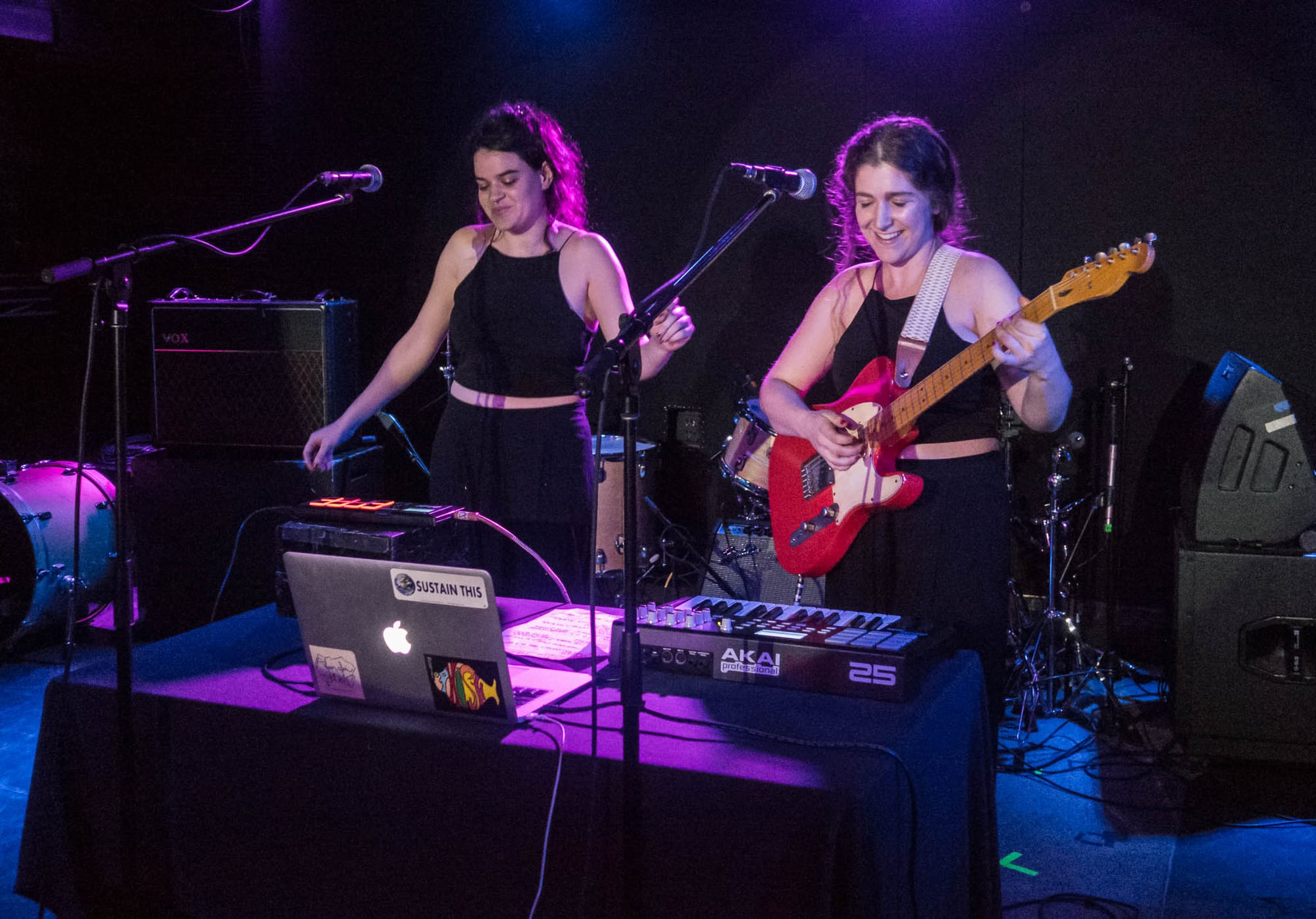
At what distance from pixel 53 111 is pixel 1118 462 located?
5421 millimetres

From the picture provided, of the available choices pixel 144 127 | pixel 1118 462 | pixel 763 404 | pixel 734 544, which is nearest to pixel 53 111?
pixel 144 127

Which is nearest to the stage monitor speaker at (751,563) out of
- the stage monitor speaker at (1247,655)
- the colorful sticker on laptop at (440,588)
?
the stage monitor speaker at (1247,655)

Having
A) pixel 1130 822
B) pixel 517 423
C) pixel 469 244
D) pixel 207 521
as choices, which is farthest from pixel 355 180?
pixel 1130 822

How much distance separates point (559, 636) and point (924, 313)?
42.1 inches

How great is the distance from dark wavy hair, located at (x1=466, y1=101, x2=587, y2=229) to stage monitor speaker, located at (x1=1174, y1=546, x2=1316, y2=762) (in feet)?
7.69

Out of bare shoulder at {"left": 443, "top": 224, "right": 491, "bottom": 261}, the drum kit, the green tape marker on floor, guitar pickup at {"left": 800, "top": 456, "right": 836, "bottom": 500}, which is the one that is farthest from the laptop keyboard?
the drum kit

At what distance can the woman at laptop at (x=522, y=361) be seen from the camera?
2.95 m

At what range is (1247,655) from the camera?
12.6 feet

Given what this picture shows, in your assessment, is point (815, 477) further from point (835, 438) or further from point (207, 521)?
point (207, 521)

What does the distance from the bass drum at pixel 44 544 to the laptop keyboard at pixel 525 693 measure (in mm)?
3522

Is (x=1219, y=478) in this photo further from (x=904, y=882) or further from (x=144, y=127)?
(x=144, y=127)

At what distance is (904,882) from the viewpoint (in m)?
1.65

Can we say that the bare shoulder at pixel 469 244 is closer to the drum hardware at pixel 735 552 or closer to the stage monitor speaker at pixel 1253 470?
the drum hardware at pixel 735 552

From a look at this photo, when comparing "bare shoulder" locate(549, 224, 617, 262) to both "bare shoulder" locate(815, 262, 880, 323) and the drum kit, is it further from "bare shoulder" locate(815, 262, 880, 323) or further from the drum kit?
the drum kit
